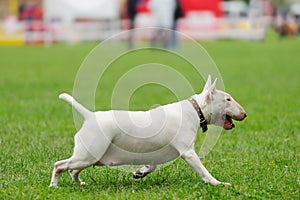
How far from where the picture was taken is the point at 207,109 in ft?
16.4

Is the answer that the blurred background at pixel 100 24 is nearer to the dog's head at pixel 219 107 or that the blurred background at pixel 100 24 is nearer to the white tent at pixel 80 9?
the white tent at pixel 80 9

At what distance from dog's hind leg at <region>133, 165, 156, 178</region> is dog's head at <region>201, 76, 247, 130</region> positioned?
51 centimetres

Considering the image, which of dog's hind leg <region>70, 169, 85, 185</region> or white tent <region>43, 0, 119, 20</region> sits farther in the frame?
white tent <region>43, 0, 119, 20</region>

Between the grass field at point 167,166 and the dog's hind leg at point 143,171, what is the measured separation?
0.05 meters

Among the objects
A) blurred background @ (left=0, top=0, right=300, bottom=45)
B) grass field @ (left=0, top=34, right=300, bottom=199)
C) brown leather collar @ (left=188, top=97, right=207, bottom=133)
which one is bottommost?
blurred background @ (left=0, top=0, right=300, bottom=45)

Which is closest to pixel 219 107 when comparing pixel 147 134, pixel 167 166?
pixel 147 134

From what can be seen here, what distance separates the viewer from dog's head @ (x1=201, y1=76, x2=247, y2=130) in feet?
16.3

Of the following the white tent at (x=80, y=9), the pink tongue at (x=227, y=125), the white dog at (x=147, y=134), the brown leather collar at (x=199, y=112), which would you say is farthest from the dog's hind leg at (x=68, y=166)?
the white tent at (x=80, y=9)

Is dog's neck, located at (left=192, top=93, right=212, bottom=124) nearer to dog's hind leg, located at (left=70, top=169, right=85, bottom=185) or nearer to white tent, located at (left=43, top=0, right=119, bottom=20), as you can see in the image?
dog's hind leg, located at (left=70, top=169, right=85, bottom=185)

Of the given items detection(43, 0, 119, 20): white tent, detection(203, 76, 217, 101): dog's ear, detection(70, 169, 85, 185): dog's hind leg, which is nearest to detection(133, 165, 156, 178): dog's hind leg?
detection(70, 169, 85, 185): dog's hind leg

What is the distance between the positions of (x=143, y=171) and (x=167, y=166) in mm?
575

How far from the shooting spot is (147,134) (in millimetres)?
4785

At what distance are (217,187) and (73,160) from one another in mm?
923

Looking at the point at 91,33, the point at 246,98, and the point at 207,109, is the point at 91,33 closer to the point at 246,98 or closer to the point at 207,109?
the point at 246,98
